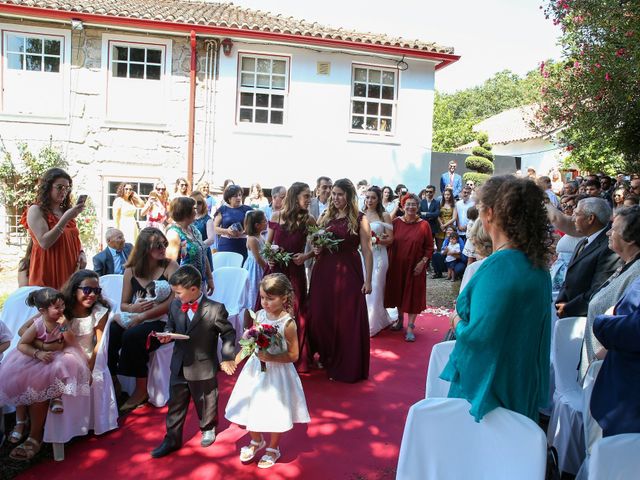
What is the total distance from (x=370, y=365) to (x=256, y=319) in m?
2.52

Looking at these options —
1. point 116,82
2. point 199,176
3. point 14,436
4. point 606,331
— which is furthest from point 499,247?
point 116,82

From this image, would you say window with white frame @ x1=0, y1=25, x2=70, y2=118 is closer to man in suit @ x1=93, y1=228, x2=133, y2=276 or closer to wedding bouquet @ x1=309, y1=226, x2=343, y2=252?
man in suit @ x1=93, y1=228, x2=133, y2=276

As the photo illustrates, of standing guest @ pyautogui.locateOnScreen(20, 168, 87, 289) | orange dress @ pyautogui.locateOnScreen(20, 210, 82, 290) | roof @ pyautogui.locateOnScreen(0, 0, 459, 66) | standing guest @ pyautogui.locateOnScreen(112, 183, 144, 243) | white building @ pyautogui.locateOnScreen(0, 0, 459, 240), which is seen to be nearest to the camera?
standing guest @ pyautogui.locateOnScreen(20, 168, 87, 289)

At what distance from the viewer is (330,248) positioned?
5672 millimetres


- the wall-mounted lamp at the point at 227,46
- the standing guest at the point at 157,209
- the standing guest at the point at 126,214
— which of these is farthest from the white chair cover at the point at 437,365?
the wall-mounted lamp at the point at 227,46

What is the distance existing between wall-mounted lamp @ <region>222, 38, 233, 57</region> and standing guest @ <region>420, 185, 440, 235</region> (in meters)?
5.63

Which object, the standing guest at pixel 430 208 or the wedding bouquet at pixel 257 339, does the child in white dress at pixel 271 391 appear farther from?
the standing guest at pixel 430 208

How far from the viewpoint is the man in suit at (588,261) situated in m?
4.43

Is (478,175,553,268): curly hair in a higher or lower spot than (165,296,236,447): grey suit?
higher

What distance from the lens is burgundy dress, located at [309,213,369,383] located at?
18.6ft

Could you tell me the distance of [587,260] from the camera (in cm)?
454

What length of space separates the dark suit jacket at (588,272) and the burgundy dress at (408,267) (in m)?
2.76

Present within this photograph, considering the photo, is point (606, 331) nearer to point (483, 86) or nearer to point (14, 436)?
point (14, 436)

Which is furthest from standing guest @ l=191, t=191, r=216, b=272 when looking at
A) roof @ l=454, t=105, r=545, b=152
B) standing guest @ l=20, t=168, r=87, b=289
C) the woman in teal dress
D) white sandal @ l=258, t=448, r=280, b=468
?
roof @ l=454, t=105, r=545, b=152
